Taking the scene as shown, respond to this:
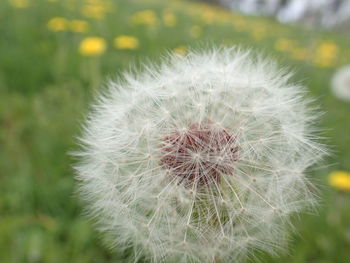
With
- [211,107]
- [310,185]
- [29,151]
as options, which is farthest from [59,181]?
[310,185]

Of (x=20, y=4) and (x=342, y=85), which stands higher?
(x=342, y=85)

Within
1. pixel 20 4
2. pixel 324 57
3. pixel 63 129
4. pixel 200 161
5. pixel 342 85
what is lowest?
pixel 20 4

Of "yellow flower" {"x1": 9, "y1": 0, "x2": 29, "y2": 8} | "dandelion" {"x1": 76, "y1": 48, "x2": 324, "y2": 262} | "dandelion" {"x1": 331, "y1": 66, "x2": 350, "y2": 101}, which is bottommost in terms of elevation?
"yellow flower" {"x1": 9, "y1": 0, "x2": 29, "y2": 8}

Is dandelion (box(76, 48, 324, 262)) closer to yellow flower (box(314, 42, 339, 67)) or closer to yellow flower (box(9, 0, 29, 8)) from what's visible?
yellow flower (box(9, 0, 29, 8))

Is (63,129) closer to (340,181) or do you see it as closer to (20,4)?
(340,181)

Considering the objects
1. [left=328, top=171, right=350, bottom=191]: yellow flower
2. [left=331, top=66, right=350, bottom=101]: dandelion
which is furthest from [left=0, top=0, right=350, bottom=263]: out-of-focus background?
[left=331, top=66, right=350, bottom=101]: dandelion

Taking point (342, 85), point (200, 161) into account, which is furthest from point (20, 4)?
point (200, 161)
